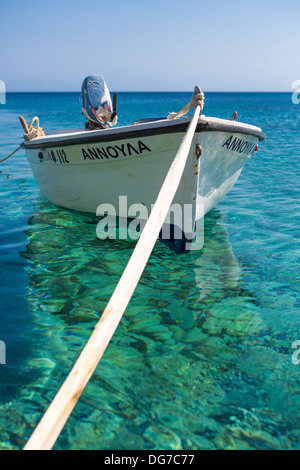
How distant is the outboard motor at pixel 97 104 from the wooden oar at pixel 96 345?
156 inches

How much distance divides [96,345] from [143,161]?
3153mm

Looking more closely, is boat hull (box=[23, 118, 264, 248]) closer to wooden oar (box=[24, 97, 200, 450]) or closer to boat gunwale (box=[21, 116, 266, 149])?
boat gunwale (box=[21, 116, 266, 149])

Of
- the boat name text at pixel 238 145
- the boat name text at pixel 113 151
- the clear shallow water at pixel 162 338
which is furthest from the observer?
the boat name text at pixel 238 145

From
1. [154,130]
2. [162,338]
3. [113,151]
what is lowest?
[162,338]

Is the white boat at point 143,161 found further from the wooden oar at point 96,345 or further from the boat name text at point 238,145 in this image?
the wooden oar at point 96,345

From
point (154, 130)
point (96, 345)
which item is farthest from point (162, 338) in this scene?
point (154, 130)

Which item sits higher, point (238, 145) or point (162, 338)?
point (238, 145)

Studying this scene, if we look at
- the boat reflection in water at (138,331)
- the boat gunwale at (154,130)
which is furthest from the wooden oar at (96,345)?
the boat gunwale at (154,130)

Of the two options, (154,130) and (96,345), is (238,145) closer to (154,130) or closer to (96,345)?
(154,130)

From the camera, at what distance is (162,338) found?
3.13 metres

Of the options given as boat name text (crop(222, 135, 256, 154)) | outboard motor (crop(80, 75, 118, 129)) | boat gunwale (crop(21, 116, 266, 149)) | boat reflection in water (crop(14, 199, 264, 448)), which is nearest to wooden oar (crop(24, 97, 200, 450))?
boat reflection in water (crop(14, 199, 264, 448))

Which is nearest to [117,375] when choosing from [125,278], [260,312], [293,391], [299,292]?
[125,278]

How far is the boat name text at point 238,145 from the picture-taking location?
4.59m
